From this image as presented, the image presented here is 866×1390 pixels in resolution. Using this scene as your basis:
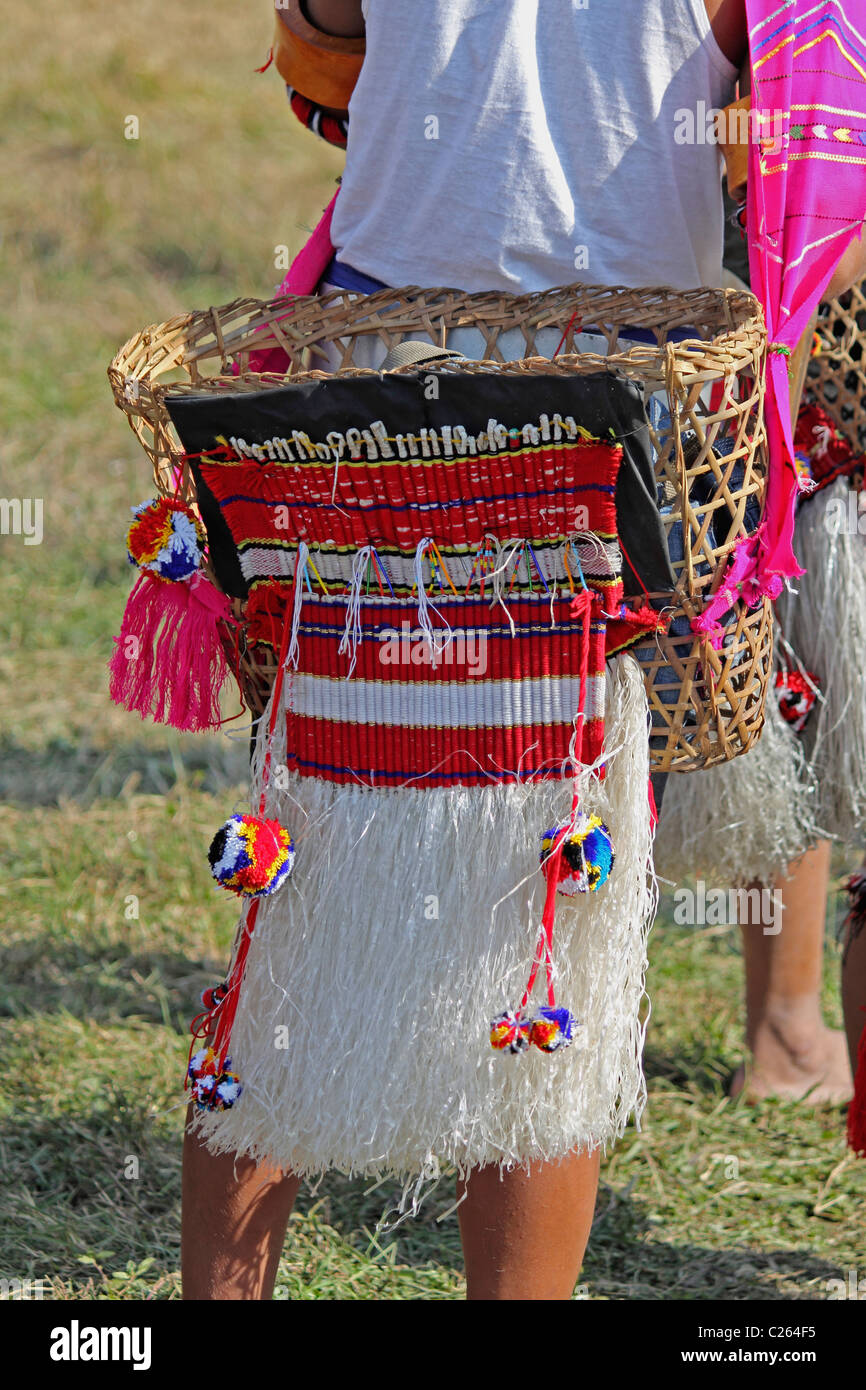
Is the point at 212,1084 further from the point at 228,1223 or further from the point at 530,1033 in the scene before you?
the point at 530,1033

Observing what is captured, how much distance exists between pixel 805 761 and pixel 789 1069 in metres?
0.55

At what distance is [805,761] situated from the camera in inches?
76.3

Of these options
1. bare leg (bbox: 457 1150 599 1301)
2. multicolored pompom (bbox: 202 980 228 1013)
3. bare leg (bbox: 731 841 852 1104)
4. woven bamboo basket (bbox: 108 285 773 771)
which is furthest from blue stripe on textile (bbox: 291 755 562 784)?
bare leg (bbox: 731 841 852 1104)

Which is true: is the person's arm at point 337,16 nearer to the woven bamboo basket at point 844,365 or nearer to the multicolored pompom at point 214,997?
the woven bamboo basket at point 844,365

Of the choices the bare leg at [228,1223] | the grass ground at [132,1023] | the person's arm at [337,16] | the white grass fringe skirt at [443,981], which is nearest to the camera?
the white grass fringe skirt at [443,981]

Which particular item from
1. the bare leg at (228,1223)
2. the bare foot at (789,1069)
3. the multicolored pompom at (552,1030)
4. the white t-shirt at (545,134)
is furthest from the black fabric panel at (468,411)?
the bare foot at (789,1069)

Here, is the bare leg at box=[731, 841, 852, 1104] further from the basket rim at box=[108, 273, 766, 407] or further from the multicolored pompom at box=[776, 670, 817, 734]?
the basket rim at box=[108, 273, 766, 407]

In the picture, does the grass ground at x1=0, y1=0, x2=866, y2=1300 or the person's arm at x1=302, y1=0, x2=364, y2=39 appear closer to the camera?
the person's arm at x1=302, y1=0, x2=364, y2=39

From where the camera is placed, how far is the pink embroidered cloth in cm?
125

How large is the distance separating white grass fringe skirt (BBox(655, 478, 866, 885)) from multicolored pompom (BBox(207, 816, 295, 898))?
2.51 ft

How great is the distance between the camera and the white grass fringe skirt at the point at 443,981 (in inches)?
49.5

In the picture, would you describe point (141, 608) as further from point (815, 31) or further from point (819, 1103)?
point (819, 1103)

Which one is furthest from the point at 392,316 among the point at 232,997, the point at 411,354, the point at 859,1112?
the point at 859,1112

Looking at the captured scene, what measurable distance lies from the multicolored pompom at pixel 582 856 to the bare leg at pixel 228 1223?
407 millimetres
